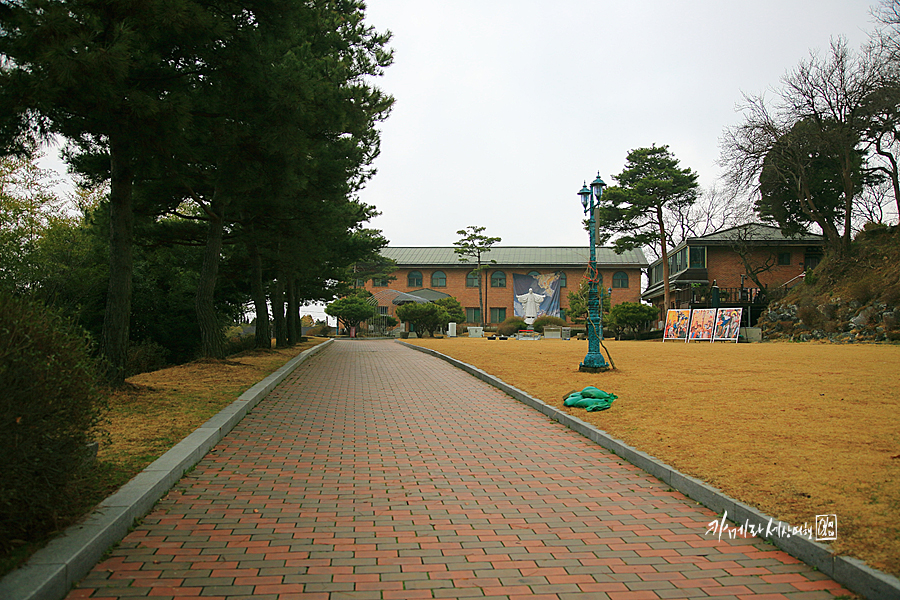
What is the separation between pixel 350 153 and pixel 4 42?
976cm

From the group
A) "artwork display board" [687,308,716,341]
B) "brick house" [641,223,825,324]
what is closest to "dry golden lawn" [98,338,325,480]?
"artwork display board" [687,308,716,341]

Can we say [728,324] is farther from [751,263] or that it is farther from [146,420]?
[146,420]

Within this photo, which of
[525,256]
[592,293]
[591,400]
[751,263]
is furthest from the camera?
[525,256]

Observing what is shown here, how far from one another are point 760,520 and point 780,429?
2975 mm

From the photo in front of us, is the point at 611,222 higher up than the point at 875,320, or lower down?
higher up

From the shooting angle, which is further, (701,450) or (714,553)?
(701,450)

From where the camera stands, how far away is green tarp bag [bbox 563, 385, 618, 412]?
8.77m

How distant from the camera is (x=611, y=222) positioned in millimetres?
43125

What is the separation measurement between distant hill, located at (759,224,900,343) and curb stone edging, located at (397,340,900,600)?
1982 cm

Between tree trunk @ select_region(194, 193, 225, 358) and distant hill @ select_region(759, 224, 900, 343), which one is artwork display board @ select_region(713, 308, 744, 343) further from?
tree trunk @ select_region(194, 193, 225, 358)

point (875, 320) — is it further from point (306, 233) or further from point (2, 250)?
point (2, 250)

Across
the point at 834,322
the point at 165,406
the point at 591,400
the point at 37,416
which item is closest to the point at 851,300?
the point at 834,322

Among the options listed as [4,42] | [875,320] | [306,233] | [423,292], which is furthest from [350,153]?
[423,292]

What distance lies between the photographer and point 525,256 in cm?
6166
